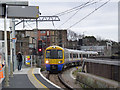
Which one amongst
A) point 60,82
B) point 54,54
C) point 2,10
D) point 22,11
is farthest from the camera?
point 54,54

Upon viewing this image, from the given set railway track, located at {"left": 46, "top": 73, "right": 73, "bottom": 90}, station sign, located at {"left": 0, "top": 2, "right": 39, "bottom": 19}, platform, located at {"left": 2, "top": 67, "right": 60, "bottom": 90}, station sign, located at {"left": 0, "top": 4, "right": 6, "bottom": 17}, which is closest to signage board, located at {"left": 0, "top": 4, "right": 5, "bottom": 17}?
station sign, located at {"left": 0, "top": 4, "right": 6, "bottom": 17}

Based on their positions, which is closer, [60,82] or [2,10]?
[2,10]

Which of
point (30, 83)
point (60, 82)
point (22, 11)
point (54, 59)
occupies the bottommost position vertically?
point (60, 82)

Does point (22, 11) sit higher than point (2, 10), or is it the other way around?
point (22, 11)

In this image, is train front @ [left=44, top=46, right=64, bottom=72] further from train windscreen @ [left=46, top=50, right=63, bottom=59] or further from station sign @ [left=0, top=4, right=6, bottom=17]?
station sign @ [left=0, top=4, right=6, bottom=17]

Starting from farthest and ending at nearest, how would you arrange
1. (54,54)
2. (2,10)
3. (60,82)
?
(54,54) → (60,82) → (2,10)

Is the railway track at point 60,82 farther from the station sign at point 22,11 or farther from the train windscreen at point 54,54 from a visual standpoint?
the station sign at point 22,11

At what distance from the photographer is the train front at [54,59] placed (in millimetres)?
20438

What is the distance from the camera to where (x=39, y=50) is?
2072cm

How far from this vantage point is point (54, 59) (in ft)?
67.1

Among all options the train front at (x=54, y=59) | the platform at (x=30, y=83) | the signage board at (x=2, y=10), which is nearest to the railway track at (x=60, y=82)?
the platform at (x=30, y=83)

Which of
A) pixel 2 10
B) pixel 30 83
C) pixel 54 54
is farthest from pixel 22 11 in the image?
pixel 54 54

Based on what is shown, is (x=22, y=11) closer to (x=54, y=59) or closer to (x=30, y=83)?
(x=30, y=83)

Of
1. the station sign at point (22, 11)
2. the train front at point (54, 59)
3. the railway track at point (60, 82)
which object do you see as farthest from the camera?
the train front at point (54, 59)
